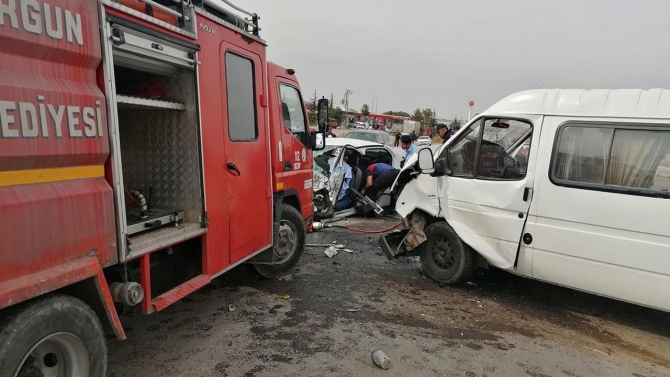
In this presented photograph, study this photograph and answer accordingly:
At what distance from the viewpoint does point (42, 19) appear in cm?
208

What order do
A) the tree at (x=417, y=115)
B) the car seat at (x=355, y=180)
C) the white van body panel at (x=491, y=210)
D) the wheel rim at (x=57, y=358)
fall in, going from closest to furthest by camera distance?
1. the wheel rim at (x=57, y=358)
2. the white van body panel at (x=491, y=210)
3. the car seat at (x=355, y=180)
4. the tree at (x=417, y=115)

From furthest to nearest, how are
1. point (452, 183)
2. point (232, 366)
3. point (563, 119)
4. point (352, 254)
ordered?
point (352, 254)
point (452, 183)
point (563, 119)
point (232, 366)

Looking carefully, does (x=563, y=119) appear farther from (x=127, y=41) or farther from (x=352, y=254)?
(x=127, y=41)

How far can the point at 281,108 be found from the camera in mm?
4836

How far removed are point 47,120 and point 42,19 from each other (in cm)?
50

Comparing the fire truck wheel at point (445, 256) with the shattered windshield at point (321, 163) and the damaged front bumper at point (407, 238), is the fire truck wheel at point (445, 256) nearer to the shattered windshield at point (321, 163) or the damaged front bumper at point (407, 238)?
the damaged front bumper at point (407, 238)

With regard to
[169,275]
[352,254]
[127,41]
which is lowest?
[352,254]

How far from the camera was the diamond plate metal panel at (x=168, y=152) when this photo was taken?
130 inches

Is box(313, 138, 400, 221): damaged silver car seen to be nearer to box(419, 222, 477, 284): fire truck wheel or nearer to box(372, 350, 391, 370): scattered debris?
box(419, 222, 477, 284): fire truck wheel

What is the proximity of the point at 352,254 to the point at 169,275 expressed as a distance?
3.32 m

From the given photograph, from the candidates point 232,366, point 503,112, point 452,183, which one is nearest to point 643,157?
point 503,112

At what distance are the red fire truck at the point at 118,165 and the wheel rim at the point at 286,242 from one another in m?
0.28

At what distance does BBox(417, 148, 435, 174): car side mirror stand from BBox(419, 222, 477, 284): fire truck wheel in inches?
26.2

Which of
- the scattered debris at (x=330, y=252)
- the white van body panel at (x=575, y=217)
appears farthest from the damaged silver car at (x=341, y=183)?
the white van body panel at (x=575, y=217)
